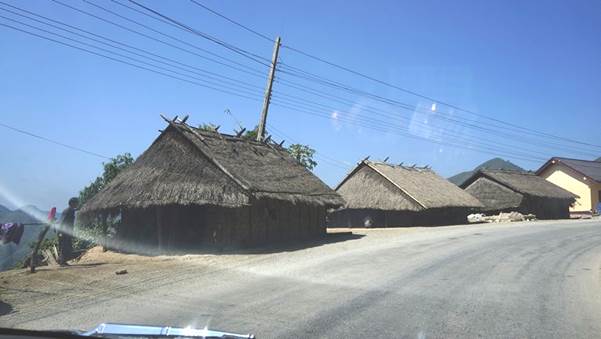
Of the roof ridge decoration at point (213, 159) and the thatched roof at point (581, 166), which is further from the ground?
the thatched roof at point (581, 166)

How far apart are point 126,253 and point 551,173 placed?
55.6m

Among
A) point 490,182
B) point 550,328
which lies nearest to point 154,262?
point 550,328

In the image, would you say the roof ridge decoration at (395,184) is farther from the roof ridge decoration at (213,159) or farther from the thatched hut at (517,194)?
the roof ridge decoration at (213,159)

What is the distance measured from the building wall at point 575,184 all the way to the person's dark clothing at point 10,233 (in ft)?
190

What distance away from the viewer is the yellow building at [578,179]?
58.9 m

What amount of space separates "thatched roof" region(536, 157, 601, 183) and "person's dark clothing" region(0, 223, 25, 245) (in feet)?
192

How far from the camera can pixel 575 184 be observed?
60125 millimetres

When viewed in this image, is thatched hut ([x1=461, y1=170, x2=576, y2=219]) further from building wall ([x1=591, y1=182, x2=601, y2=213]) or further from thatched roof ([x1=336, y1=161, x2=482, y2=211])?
building wall ([x1=591, y1=182, x2=601, y2=213])

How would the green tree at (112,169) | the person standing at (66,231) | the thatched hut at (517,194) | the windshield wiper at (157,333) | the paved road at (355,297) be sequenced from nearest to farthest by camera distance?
the windshield wiper at (157,333)
the paved road at (355,297)
the person standing at (66,231)
the green tree at (112,169)
the thatched hut at (517,194)

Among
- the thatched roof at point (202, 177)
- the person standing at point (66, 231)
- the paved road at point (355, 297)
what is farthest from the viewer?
the thatched roof at point (202, 177)

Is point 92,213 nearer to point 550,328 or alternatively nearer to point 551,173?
point 550,328

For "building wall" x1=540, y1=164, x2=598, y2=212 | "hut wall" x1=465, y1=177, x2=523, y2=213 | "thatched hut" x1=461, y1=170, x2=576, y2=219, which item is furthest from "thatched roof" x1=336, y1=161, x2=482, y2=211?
"building wall" x1=540, y1=164, x2=598, y2=212

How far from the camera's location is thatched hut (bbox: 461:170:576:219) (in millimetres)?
45469

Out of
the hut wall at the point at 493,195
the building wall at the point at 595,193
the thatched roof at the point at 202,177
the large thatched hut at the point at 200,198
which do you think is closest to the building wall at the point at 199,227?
the large thatched hut at the point at 200,198
